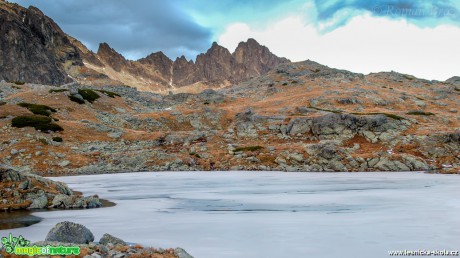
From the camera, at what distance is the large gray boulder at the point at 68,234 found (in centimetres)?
931

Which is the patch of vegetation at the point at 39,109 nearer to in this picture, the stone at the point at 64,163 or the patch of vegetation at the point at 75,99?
the patch of vegetation at the point at 75,99

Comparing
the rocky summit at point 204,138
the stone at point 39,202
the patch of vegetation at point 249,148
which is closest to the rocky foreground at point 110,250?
the stone at point 39,202

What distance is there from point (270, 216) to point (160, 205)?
6.05 m

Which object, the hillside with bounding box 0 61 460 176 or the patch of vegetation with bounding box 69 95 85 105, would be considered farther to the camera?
the patch of vegetation with bounding box 69 95 85 105

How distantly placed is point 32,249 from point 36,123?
4653cm

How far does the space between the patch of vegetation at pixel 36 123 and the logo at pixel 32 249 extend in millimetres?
44273

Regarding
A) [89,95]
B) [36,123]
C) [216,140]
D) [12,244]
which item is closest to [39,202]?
[12,244]

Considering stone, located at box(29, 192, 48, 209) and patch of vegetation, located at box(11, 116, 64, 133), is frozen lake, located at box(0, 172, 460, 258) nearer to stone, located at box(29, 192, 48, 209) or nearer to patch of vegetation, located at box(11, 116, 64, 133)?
stone, located at box(29, 192, 48, 209)

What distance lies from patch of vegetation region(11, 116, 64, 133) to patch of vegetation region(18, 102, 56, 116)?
551 cm

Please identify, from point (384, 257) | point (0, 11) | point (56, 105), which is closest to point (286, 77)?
point (56, 105)

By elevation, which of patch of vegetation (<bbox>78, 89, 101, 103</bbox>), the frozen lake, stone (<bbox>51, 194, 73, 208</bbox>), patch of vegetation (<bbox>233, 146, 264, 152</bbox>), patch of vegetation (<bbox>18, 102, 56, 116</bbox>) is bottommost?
the frozen lake

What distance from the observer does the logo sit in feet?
23.4

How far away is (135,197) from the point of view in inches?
806

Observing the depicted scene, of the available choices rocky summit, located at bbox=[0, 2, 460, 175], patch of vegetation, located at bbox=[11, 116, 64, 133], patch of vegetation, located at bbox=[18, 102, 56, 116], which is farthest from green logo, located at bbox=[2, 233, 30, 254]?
patch of vegetation, located at bbox=[18, 102, 56, 116]
